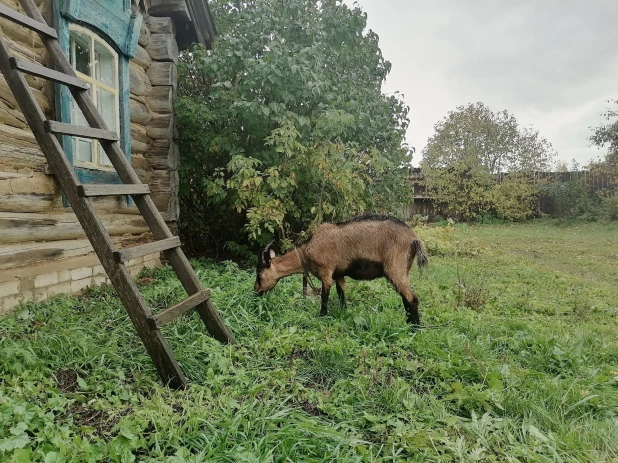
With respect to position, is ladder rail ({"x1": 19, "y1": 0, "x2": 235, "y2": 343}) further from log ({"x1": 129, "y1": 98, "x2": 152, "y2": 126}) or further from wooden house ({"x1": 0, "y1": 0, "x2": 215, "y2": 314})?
log ({"x1": 129, "y1": 98, "x2": 152, "y2": 126})

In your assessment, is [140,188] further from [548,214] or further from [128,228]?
[548,214]

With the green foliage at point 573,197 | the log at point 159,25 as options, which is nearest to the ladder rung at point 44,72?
the log at point 159,25

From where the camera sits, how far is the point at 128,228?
601cm

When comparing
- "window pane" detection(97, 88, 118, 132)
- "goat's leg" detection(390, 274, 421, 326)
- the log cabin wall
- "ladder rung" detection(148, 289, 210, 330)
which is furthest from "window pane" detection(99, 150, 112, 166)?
"goat's leg" detection(390, 274, 421, 326)

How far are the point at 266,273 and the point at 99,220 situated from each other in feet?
7.07

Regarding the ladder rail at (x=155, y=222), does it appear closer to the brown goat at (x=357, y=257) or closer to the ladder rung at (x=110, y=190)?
the ladder rung at (x=110, y=190)

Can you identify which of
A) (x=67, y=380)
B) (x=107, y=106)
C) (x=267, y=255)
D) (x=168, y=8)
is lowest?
(x=67, y=380)

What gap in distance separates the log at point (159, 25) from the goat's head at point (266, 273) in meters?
4.40

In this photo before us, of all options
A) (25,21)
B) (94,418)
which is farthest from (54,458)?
(25,21)

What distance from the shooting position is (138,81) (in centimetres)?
621

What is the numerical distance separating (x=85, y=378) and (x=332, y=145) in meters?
4.83

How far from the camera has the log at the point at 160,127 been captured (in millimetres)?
6574

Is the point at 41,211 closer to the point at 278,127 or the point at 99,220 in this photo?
the point at 99,220

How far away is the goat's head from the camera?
4.67 metres
